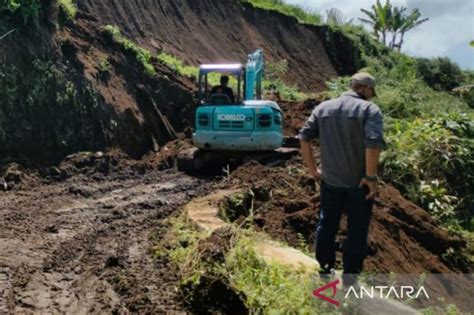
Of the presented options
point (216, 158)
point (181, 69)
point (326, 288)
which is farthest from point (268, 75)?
point (326, 288)

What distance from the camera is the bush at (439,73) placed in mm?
43522

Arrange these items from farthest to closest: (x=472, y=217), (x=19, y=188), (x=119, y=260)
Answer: (x=472, y=217) < (x=19, y=188) < (x=119, y=260)

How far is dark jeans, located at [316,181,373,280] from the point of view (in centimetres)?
639

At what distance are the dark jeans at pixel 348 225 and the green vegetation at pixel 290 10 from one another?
30.5m

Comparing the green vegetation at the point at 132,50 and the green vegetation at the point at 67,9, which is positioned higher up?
the green vegetation at the point at 67,9

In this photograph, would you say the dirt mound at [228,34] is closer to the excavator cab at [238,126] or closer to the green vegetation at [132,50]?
the green vegetation at [132,50]

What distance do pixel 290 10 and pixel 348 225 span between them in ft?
115

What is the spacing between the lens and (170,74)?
2036 cm

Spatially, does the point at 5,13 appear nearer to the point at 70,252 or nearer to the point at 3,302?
the point at 70,252

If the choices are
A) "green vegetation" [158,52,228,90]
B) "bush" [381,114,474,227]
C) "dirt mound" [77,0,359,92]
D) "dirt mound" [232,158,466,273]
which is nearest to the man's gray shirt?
"dirt mound" [232,158,466,273]

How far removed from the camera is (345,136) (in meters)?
6.39

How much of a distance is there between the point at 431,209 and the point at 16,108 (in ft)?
28.0

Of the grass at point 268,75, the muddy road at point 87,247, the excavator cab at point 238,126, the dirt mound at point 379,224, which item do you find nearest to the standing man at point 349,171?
the dirt mound at point 379,224

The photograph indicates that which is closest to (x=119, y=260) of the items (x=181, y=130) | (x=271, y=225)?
(x=271, y=225)
